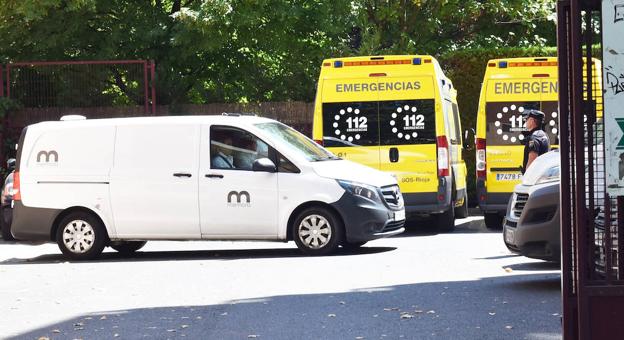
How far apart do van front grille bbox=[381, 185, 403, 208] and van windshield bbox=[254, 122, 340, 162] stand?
82 cm

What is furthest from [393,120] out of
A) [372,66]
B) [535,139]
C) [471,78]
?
[471,78]

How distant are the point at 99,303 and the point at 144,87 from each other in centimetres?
1400


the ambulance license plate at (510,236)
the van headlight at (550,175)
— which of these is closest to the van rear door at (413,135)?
the ambulance license plate at (510,236)

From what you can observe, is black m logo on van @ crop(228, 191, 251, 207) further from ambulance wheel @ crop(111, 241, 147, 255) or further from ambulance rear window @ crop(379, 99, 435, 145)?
ambulance rear window @ crop(379, 99, 435, 145)

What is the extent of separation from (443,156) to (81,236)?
5339 mm

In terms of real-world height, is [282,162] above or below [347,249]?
above

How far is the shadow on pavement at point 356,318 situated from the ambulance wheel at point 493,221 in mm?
8347

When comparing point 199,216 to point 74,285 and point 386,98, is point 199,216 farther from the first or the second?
point 386,98

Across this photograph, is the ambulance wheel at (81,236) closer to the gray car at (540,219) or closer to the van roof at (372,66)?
the van roof at (372,66)

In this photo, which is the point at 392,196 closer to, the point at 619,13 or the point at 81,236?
the point at 81,236

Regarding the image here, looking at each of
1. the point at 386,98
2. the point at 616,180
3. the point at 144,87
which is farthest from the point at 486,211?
the point at 616,180

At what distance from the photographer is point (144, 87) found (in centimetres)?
2495

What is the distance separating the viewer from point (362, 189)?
1547cm

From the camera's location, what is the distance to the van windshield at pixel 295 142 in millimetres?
15773
